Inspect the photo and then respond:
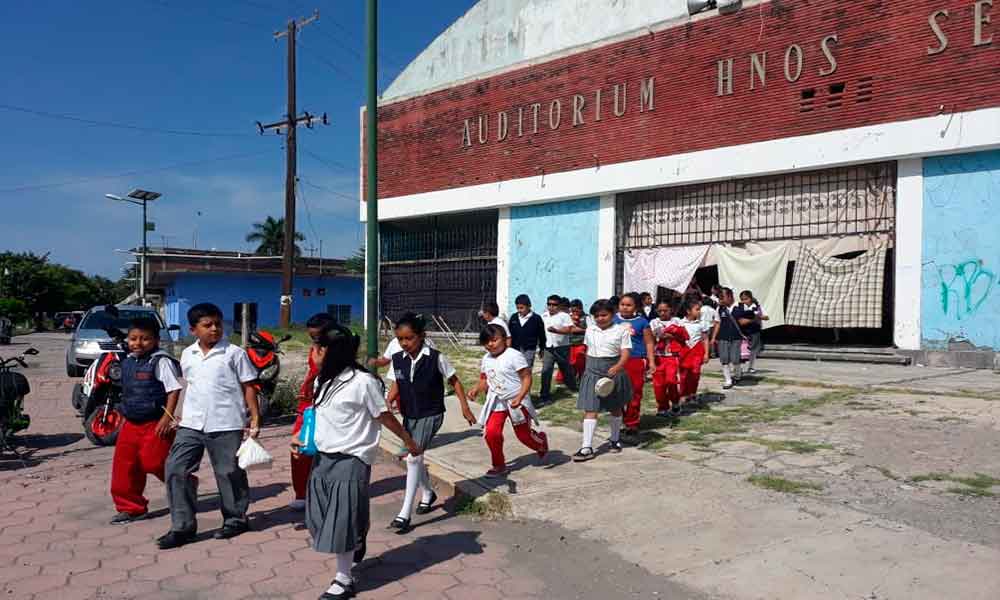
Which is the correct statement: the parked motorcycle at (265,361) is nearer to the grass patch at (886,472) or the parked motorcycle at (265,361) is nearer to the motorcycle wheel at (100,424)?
the motorcycle wheel at (100,424)

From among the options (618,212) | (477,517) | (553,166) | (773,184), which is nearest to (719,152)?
(773,184)

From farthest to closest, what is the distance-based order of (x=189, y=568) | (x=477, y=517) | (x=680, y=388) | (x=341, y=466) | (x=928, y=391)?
1. (x=928, y=391)
2. (x=680, y=388)
3. (x=477, y=517)
4. (x=189, y=568)
5. (x=341, y=466)

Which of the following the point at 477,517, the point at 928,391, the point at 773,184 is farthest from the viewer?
the point at 773,184

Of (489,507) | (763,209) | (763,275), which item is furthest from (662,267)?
(489,507)

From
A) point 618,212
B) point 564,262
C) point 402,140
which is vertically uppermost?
point 402,140

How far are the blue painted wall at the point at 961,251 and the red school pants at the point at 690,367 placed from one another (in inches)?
252

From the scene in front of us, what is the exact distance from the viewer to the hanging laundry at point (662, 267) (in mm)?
16391

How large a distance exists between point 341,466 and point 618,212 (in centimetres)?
1446

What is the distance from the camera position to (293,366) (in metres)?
16.9

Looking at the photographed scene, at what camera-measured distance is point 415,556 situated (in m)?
4.95

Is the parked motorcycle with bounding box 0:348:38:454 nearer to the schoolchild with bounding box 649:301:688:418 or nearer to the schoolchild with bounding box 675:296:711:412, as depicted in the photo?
the schoolchild with bounding box 649:301:688:418

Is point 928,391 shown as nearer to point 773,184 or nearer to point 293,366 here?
point 773,184

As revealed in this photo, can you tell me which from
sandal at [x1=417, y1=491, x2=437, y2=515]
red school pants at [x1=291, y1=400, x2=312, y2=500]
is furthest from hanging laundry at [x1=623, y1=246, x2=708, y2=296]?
red school pants at [x1=291, y1=400, x2=312, y2=500]

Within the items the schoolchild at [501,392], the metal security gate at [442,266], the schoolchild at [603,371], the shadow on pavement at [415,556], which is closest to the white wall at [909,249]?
the schoolchild at [603,371]
